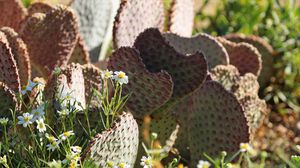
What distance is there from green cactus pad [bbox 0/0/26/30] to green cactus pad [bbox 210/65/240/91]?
1.00m

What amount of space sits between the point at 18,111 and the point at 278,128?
277 centimetres

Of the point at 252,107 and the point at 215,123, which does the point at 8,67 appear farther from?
the point at 252,107

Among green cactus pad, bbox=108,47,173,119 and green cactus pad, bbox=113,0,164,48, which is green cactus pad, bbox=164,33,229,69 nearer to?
green cactus pad, bbox=113,0,164,48

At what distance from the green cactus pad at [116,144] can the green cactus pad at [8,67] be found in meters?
0.53

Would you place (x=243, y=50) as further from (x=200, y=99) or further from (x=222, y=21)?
(x=222, y=21)

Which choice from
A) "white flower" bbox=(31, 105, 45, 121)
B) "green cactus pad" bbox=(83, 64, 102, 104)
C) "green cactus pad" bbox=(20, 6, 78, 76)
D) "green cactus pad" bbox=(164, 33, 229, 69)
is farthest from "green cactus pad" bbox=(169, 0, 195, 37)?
"white flower" bbox=(31, 105, 45, 121)

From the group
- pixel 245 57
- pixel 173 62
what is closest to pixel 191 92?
pixel 173 62

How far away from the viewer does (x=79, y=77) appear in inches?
120

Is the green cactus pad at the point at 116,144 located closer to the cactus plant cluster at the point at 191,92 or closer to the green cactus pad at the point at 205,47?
the cactus plant cluster at the point at 191,92

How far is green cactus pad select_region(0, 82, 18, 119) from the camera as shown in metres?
2.85

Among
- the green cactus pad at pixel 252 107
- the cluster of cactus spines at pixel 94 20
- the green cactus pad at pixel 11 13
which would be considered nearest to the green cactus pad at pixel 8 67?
the green cactus pad at pixel 11 13

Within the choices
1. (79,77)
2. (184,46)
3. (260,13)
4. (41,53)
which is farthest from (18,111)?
(260,13)

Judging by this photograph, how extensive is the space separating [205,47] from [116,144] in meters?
1.17

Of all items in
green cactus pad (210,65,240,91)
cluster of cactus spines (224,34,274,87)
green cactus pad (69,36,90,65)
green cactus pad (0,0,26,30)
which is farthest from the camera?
cluster of cactus spines (224,34,274,87)
